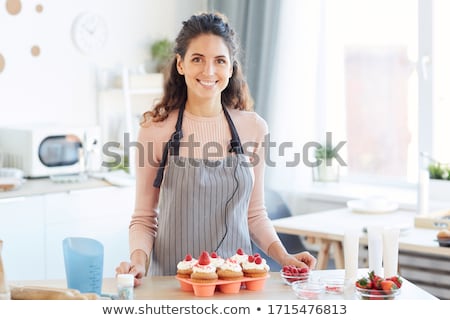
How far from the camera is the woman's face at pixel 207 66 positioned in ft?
7.29

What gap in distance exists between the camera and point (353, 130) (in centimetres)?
448

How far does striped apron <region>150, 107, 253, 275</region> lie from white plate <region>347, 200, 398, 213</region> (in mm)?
1457

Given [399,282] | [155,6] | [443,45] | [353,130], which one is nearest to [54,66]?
[155,6]

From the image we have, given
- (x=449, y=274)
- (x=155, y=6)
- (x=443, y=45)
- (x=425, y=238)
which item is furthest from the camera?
(x=155, y=6)

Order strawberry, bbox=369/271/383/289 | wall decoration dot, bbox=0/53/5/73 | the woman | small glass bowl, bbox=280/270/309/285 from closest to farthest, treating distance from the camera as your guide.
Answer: strawberry, bbox=369/271/383/289
small glass bowl, bbox=280/270/309/285
the woman
wall decoration dot, bbox=0/53/5/73

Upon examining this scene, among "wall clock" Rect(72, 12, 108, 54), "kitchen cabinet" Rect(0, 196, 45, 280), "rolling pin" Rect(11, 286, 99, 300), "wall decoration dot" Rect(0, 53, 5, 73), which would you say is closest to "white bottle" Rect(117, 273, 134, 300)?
"rolling pin" Rect(11, 286, 99, 300)

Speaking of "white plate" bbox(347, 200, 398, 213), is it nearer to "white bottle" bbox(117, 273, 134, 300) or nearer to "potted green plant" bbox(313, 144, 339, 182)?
"potted green plant" bbox(313, 144, 339, 182)

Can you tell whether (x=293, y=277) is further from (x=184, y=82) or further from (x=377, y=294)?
(x=184, y=82)

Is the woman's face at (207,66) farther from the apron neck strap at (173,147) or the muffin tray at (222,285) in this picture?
the muffin tray at (222,285)

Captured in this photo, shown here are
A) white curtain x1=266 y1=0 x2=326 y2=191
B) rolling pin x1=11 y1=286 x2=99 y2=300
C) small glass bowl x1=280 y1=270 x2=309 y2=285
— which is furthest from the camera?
white curtain x1=266 y1=0 x2=326 y2=191

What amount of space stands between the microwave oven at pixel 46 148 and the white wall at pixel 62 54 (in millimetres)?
174

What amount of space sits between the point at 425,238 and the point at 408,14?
56.9 inches

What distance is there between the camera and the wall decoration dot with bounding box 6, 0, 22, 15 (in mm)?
3980

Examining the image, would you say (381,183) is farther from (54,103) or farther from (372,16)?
(54,103)
